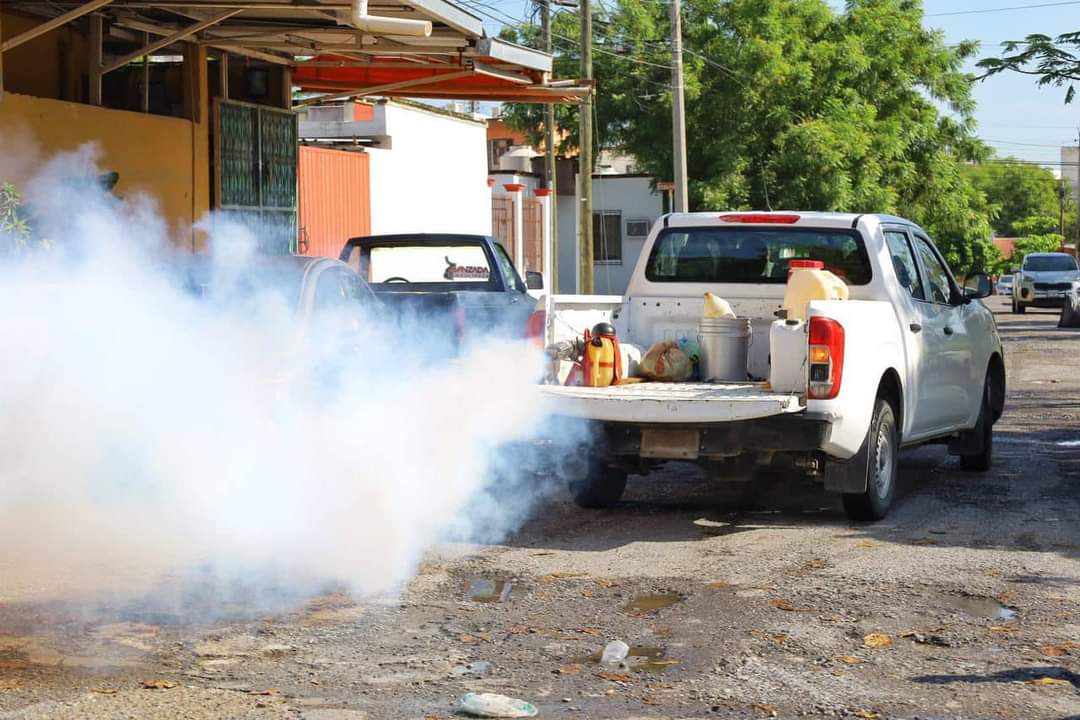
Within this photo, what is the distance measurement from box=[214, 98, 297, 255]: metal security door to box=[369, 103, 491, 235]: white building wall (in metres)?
8.90

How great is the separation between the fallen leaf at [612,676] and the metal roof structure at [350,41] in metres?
Answer: 7.24

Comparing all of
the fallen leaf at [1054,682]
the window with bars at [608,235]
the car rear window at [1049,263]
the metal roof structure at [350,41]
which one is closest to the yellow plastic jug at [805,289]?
the fallen leaf at [1054,682]

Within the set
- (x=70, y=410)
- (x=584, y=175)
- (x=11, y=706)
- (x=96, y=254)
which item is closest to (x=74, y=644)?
(x=11, y=706)

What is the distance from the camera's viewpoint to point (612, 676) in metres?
5.84

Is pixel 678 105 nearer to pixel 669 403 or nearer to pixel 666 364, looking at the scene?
pixel 666 364

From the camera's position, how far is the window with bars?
47.6 metres

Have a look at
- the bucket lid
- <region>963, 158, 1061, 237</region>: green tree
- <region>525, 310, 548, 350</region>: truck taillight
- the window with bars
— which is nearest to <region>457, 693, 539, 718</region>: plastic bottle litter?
<region>525, 310, 548, 350</region>: truck taillight

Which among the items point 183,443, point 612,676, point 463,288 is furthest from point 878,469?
point 463,288

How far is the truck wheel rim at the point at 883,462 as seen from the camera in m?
9.17

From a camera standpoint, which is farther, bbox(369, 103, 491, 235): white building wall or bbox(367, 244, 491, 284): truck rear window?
bbox(369, 103, 491, 235): white building wall

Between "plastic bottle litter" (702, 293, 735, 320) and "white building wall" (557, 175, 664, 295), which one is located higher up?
"white building wall" (557, 175, 664, 295)

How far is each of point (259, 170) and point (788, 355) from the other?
10.6m

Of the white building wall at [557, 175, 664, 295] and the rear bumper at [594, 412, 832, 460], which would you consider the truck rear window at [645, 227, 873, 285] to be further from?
the white building wall at [557, 175, 664, 295]

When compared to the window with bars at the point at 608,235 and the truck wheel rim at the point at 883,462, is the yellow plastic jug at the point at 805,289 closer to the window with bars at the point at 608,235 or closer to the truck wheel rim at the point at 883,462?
the truck wheel rim at the point at 883,462
